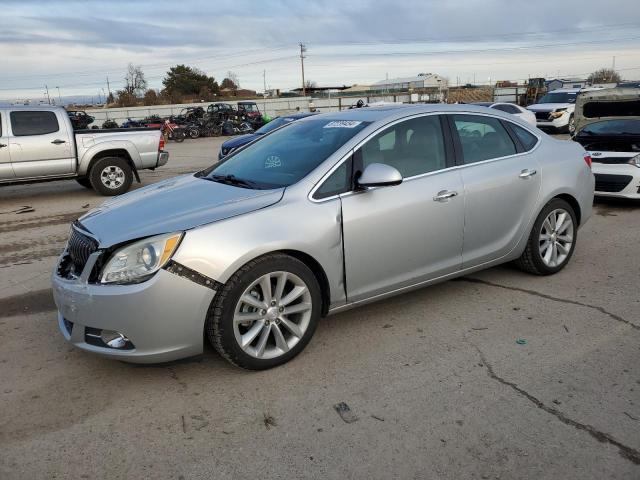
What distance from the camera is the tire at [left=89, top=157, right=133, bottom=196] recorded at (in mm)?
10609

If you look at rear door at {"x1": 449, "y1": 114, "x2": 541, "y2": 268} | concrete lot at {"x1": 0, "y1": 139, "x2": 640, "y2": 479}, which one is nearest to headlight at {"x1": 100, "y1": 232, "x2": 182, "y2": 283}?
concrete lot at {"x1": 0, "y1": 139, "x2": 640, "y2": 479}

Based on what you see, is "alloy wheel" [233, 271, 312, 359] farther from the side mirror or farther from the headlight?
the side mirror

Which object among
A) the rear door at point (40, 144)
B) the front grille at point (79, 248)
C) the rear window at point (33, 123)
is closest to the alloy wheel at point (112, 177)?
the rear door at point (40, 144)

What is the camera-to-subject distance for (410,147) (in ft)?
13.7

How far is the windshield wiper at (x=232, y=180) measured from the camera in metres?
3.95

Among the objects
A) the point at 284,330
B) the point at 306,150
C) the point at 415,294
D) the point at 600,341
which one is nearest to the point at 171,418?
A: the point at 284,330

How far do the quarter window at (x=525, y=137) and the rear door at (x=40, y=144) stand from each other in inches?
332

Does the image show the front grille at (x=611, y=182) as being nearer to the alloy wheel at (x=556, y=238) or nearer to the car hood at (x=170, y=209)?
the alloy wheel at (x=556, y=238)

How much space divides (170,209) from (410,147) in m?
1.84

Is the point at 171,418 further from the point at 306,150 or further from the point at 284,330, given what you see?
the point at 306,150

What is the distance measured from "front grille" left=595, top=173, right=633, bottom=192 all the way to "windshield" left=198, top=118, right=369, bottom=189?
552cm

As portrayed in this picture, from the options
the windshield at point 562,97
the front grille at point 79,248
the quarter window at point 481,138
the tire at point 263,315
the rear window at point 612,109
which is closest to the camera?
the tire at point 263,315

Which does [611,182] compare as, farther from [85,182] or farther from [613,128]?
[85,182]

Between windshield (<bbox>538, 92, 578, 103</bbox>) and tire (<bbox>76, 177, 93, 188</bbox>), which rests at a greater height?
windshield (<bbox>538, 92, 578, 103</bbox>)
